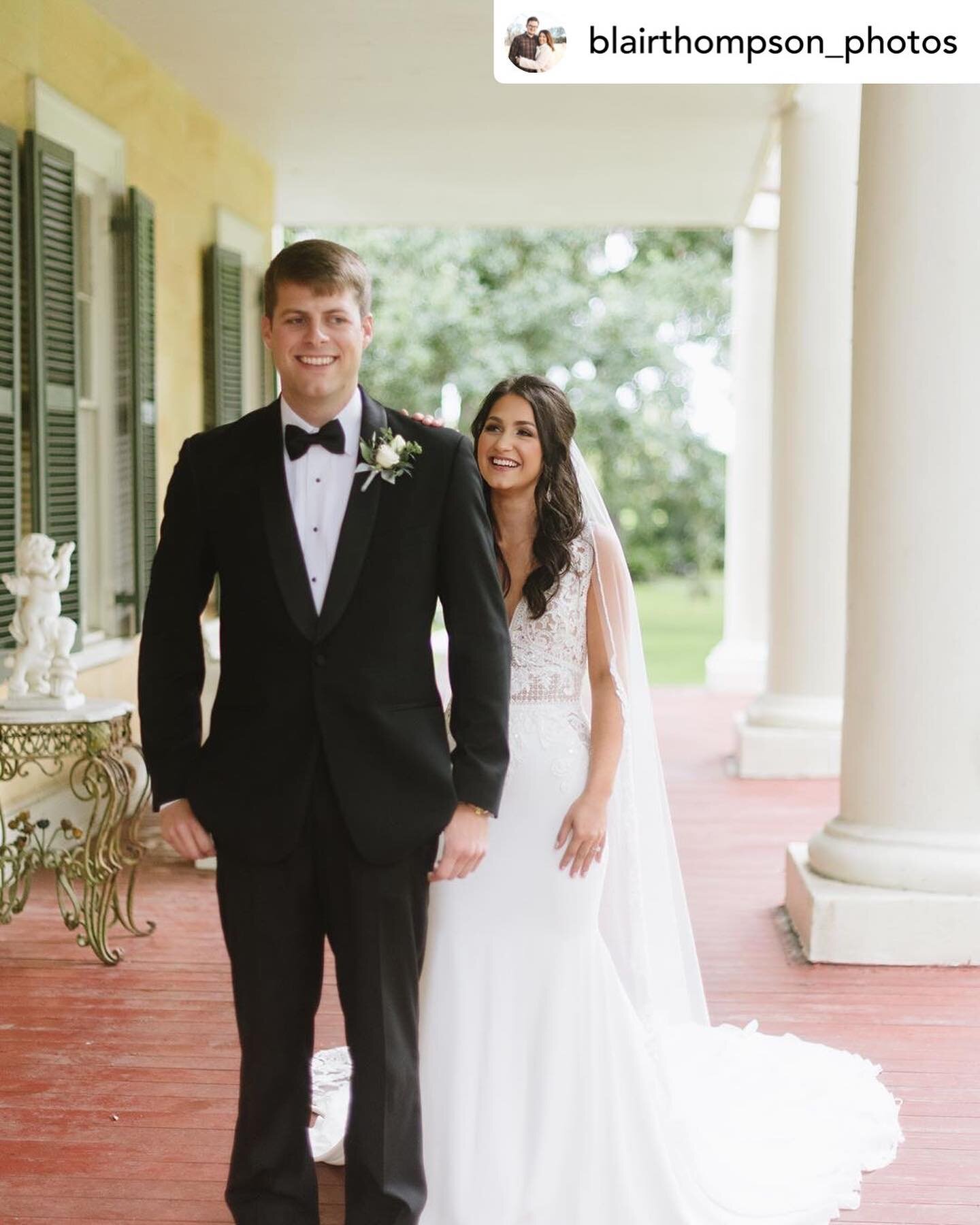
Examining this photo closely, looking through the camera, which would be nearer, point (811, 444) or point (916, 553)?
point (916, 553)

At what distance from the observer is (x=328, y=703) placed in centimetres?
238

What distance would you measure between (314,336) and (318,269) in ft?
0.33

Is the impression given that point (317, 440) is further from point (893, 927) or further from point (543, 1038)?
point (893, 927)

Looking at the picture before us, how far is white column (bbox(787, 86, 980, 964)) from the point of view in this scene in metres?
4.64

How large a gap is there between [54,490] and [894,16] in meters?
3.46

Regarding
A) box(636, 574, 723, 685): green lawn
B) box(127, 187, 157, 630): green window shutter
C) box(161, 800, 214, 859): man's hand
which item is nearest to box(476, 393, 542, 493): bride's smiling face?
box(161, 800, 214, 859): man's hand

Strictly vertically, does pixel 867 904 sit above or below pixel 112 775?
below

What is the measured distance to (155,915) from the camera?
5.39 m

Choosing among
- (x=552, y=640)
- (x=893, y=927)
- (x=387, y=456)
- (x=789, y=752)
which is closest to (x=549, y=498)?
(x=552, y=640)

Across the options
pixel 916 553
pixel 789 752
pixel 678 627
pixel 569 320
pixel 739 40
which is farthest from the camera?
pixel 678 627

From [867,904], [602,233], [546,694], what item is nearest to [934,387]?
[867,904]

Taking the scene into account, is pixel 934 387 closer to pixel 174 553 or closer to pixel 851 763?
pixel 851 763

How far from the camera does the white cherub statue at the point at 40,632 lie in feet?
16.3

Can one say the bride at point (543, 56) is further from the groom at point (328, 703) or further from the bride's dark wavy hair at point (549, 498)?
the groom at point (328, 703)
